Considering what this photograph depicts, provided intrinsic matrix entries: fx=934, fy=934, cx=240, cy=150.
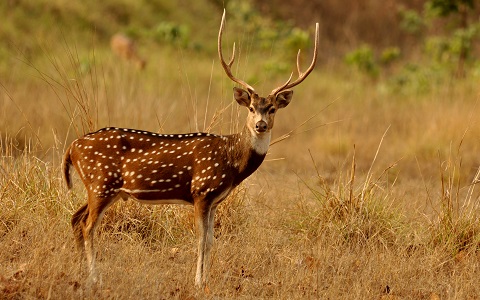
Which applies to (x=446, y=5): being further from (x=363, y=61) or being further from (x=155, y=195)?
(x=155, y=195)

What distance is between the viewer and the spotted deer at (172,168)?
7.30m

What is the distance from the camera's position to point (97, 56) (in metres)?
19.6

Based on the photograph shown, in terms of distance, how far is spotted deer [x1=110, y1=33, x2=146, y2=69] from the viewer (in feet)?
64.9

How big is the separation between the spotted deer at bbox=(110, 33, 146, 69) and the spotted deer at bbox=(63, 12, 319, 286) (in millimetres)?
12120

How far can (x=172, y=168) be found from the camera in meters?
7.34

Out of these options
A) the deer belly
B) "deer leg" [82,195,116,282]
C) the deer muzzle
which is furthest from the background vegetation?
the deer muzzle

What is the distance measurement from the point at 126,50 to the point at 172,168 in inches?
527

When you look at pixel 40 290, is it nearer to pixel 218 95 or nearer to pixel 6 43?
pixel 218 95

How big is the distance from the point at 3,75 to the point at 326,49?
44.6ft

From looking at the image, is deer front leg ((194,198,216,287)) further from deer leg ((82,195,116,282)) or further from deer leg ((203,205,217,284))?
deer leg ((82,195,116,282))

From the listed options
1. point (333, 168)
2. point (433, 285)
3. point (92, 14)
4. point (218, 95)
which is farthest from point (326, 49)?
point (433, 285)

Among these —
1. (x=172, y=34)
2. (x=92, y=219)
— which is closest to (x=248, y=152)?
(x=92, y=219)

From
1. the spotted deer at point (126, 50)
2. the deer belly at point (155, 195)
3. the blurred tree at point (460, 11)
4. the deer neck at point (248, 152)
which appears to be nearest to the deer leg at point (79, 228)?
the deer belly at point (155, 195)

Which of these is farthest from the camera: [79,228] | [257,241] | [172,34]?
[172,34]
